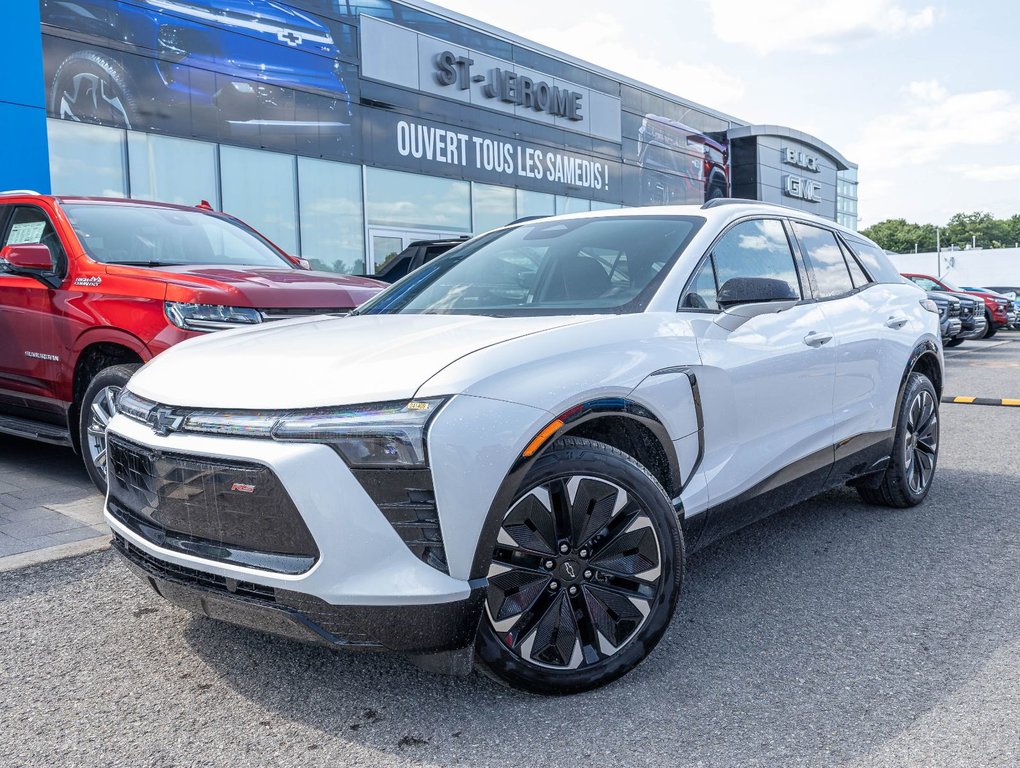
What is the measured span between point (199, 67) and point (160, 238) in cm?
1089

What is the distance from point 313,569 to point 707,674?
1341 mm

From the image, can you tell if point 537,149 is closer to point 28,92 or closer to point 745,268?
point 28,92

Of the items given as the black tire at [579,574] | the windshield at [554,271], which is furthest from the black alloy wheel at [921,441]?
the black tire at [579,574]

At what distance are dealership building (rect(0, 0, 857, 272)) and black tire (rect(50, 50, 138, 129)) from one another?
3cm

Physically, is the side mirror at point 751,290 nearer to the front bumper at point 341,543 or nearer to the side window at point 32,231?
the front bumper at point 341,543

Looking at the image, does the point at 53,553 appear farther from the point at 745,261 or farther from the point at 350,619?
the point at 745,261

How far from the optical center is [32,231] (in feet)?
19.2

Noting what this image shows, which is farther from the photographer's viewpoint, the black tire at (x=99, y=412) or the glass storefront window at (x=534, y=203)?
the glass storefront window at (x=534, y=203)

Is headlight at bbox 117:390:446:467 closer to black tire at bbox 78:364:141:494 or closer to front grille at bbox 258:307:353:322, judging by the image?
front grille at bbox 258:307:353:322

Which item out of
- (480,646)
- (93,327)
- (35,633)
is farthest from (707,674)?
(93,327)

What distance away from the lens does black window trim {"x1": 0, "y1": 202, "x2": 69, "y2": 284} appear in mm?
5441

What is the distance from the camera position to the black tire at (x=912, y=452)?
494cm

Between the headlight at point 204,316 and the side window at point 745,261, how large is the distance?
7.89ft

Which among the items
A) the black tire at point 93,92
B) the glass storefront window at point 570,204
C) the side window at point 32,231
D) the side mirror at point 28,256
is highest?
the black tire at point 93,92
